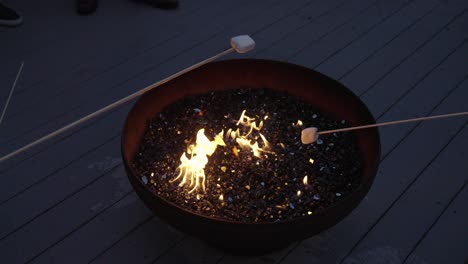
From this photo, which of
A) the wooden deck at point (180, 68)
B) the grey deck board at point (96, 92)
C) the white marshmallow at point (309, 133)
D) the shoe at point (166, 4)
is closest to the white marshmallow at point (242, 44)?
the white marshmallow at point (309, 133)

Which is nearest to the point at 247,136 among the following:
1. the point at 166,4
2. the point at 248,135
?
the point at 248,135

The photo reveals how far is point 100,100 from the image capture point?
7.75 ft

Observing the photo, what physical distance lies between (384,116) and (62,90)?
1620 mm

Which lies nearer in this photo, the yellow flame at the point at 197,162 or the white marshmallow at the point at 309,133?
the white marshmallow at the point at 309,133

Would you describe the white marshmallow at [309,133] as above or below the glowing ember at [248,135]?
above

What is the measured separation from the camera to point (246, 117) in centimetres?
188

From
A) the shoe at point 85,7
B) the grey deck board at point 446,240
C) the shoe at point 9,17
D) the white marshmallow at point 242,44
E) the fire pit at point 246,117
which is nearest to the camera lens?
the fire pit at point 246,117

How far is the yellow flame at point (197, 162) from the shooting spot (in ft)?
5.37

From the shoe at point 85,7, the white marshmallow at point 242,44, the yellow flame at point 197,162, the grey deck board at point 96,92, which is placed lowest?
the grey deck board at point 96,92

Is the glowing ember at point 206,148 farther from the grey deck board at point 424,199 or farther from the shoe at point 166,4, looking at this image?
the shoe at point 166,4

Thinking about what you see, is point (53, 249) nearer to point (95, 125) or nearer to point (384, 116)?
point (95, 125)

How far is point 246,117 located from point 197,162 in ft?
1.06

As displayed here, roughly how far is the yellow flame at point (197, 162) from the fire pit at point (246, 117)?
0.25 ft

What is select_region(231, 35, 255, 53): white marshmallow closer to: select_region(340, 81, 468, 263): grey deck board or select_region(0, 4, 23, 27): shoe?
select_region(340, 81, 468, 263): grey deck board
